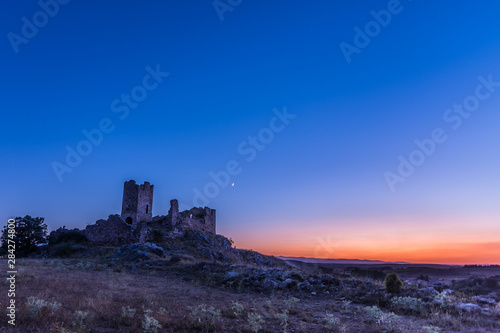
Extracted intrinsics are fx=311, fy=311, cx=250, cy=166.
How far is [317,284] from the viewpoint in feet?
55.0

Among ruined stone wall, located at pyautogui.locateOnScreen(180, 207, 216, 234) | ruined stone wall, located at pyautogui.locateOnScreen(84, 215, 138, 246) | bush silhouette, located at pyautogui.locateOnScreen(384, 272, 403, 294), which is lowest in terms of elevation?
bush silhouette, located at pyautogui.locateOnScreen(384, 272, 403, 294)

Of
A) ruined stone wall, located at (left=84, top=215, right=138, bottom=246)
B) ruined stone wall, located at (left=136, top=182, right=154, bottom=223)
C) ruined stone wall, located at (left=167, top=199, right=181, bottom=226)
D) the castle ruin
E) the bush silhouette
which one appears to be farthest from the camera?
ruined stone wall, located at (left=136, top=182, right=154, bottom=223)

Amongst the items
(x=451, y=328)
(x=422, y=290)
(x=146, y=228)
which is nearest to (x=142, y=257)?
(x=146, y=228)

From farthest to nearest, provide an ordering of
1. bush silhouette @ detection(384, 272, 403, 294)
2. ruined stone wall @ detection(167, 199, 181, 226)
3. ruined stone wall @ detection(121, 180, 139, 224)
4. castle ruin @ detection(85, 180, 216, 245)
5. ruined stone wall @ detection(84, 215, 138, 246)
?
ruined stone wall @ detection(121, 180, 139, 224) → ruined stone wall @ detection(167, 199, 181, 226) → castle ruin @ detection(85, 180, 216, 245) → ruined stone wall @ detection(84, 215, 138, 246) → bush silhouette @ detection(384, 272, 403, 294)

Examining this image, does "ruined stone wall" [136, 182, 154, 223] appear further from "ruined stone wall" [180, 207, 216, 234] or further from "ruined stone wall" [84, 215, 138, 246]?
"ruined stone wall" [84, 215, 138, 246]

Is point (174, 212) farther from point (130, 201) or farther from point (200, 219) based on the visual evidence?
point (200, 219)

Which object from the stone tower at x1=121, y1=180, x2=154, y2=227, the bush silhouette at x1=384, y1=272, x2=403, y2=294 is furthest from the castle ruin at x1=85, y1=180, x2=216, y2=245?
the bush silhouette at x1=384, y1=272, x2=403, y2=294

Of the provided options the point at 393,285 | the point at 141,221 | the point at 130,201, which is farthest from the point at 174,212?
the point at 393,285

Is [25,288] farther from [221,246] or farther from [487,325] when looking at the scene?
[221,246]

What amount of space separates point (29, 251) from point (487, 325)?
1721 inches

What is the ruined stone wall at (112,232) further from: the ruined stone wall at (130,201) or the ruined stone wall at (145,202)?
the ruined stone wall at (145,202)

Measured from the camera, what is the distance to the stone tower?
46.6 m

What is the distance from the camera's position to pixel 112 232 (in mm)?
38844

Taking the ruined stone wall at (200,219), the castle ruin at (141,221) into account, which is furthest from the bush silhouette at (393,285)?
the ruined stone wall at (200,219)
